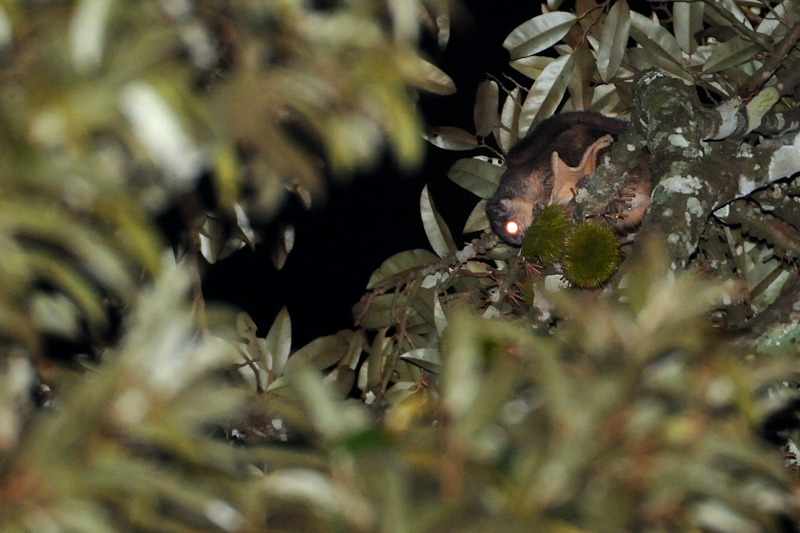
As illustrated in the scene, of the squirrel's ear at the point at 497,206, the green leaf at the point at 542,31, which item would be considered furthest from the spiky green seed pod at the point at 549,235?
the squirrel's ear at the point at 497,206

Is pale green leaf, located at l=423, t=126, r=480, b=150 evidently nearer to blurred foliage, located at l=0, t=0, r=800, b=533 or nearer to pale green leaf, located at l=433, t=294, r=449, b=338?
pale green leaf, located at l=433, t=294, r=449, b=338

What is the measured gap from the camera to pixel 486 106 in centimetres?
352

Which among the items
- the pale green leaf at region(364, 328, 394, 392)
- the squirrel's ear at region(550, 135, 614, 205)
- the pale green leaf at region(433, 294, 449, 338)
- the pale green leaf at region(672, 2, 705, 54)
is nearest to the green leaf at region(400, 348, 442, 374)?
the pale green leaf at region(433, 294, 449, 338)

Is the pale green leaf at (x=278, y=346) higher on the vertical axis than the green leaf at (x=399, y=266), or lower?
lower

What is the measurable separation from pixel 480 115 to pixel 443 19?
181 cm

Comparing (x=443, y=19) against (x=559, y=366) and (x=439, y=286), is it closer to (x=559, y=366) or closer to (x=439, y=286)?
(x=559, y=366)

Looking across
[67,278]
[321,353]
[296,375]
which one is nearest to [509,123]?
[321,353]

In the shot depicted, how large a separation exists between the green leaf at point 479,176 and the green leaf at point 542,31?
513mm

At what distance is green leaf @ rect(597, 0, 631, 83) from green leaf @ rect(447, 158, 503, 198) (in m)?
0.63

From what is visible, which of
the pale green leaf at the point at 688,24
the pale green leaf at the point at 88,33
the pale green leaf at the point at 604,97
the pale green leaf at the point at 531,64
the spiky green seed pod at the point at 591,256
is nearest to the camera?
the pale green leaf at the point at 88,33

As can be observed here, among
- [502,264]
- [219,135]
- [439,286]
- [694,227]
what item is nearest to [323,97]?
[219,135]

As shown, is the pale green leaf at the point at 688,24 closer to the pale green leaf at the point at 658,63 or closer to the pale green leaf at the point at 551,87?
the pale green leaf at the point at 658,63

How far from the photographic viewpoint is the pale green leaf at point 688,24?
10.7ft

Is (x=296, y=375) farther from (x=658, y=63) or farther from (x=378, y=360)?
(x=658, y=63)
